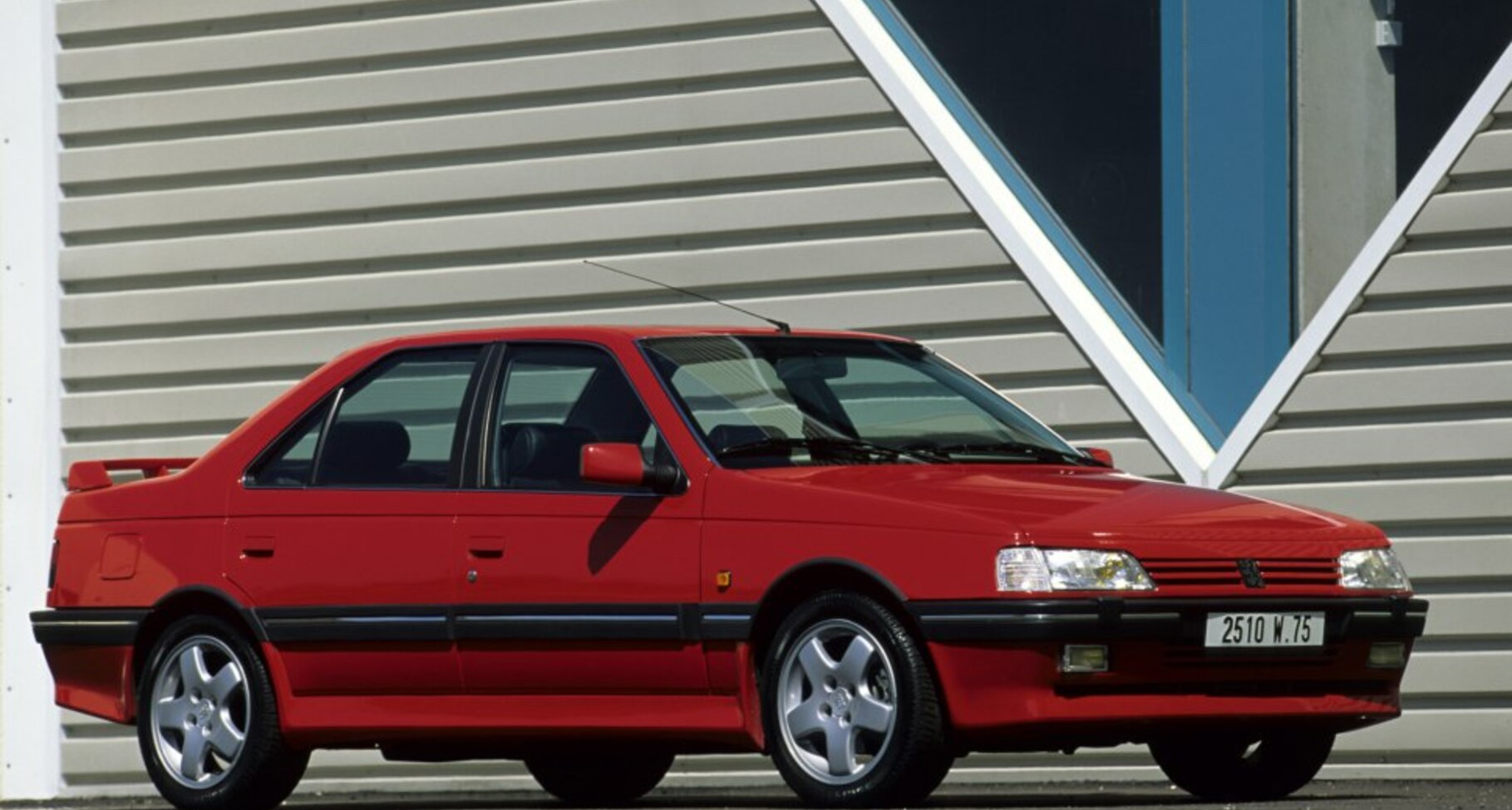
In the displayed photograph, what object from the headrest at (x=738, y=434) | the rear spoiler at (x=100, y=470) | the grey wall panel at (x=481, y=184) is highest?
the grey wall panel at (x=481, y=184)

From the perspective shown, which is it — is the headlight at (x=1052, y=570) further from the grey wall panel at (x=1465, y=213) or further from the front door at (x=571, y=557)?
the grey wall panel at (x=1465, y=213)

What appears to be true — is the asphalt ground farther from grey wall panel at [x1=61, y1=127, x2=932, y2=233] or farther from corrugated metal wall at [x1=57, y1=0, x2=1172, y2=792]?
grey wall panel at [x1=61, y1=127, x2=932, y2=233]

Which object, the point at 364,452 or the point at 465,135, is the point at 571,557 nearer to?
the point at 364,452

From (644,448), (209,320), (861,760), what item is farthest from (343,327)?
(861,760)

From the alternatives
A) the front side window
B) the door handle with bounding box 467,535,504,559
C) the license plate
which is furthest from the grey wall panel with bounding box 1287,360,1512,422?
the door handle with bounding box 467,535,504,559

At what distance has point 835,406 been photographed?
29.4ft

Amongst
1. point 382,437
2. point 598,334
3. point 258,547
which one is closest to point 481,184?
point 382,437

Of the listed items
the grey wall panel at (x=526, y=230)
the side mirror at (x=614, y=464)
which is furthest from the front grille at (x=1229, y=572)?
the grey wall panel at (x=526, y=230)

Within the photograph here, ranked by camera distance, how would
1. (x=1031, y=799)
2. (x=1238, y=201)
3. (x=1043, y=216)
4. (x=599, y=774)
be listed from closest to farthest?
1. (x=1031, y=799)
2. (x=599, y=774)
3. (x=1238, y=201)
4. (x=1043, y=216)

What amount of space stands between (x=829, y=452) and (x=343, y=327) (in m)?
5.11

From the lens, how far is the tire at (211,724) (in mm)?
9305

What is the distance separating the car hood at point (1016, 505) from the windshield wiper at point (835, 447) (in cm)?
11

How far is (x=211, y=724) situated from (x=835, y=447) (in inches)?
85.1

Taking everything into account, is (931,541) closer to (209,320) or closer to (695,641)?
(695,641)
